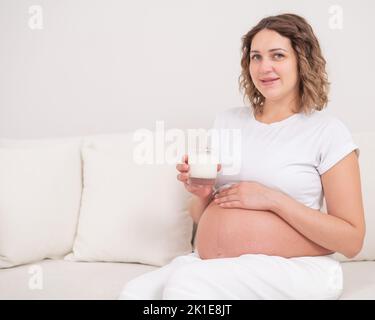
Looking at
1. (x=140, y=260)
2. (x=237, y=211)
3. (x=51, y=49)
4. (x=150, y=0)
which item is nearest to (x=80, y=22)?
(x=51, y=49)

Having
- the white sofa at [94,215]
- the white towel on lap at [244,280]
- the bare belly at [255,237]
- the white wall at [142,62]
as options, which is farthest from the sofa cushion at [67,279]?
the white wall at [142,62]

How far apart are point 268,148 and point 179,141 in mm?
636

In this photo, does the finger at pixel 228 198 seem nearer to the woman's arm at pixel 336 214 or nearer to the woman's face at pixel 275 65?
the woman's arm at pixel 336 214

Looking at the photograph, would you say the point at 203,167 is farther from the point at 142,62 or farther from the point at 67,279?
the point at 142,62

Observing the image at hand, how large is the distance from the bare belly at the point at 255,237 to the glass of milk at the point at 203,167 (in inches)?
5.5

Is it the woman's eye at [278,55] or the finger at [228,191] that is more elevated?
the woman's eye at [278,55]

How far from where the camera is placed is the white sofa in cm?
200

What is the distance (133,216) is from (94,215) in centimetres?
18

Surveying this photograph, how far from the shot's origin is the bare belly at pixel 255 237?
1.58 m

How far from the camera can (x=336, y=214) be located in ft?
5.25

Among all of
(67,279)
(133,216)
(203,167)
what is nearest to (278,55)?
(203,167)

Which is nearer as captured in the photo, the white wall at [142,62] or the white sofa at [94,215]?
the white sofa at [94,215]

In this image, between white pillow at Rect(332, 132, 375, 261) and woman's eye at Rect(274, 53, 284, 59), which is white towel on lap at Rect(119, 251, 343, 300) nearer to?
white pillow at Rect(332, 132, 375, 261)
